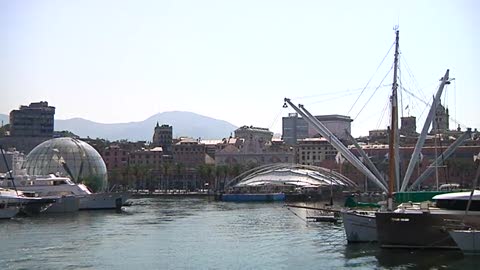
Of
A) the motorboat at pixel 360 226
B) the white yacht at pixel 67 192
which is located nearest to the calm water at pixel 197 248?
the motorboat at pixel 360 226

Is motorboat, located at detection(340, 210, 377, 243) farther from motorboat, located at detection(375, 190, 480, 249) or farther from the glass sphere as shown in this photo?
the glass sphere

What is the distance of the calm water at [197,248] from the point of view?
41906 mm

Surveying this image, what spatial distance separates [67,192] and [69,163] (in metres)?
30.1

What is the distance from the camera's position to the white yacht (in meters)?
98.4

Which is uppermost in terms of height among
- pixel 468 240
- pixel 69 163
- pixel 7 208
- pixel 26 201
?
pixel 69 163

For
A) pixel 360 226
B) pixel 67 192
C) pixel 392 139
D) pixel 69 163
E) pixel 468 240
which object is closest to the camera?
pixel 468 240

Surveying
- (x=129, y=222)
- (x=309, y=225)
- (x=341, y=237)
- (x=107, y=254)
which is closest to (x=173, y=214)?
(x=129, y=222)

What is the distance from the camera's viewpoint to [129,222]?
248 feet

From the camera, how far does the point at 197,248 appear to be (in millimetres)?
50188

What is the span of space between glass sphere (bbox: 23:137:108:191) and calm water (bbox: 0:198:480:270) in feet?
171

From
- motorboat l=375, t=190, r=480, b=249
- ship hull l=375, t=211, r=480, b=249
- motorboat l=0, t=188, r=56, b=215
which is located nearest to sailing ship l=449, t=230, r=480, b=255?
motorboat l=375, t=190, r=480, b=249

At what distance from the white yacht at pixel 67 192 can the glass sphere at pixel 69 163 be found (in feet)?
69.0

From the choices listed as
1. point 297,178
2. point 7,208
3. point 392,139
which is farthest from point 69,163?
point 392,139

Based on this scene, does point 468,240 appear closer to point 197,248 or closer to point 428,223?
point 428,223
